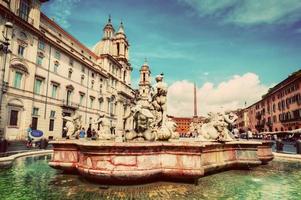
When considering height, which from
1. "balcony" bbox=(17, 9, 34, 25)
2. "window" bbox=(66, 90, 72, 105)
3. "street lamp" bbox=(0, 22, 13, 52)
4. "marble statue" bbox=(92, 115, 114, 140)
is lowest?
"marble statue" bbox=(92, 115, 114, 140)

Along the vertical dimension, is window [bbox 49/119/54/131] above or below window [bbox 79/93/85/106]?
below

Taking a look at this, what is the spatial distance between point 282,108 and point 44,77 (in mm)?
44011

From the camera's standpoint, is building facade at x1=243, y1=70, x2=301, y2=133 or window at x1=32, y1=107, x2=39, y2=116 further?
building facade at x1=243, y1=70, x2=301, y2=133

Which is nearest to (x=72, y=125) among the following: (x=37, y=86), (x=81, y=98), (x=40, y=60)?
(x=37, y=86)

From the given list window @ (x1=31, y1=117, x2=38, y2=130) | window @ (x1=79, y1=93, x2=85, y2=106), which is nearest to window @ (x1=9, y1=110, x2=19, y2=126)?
window @ (x1=31, y1=117, x2=38, y2=130)

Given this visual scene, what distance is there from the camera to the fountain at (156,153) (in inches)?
171

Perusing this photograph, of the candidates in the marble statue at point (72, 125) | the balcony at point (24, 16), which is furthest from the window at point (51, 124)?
the marble statue at point (72, 125)

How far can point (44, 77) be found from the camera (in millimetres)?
26312

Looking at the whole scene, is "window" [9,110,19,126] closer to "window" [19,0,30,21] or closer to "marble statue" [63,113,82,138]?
Answer: "window" [19,0,30,21]

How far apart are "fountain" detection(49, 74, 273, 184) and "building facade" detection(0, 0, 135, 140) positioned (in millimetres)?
4962

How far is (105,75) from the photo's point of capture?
42344 mm

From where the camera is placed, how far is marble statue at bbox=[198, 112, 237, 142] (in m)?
6.69

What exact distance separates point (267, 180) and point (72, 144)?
5131mm

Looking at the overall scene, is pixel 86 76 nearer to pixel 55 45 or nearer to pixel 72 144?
pixel 55 45
